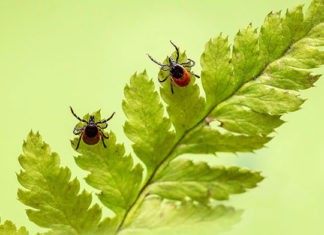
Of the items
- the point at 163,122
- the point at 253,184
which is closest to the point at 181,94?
the point at 163,122

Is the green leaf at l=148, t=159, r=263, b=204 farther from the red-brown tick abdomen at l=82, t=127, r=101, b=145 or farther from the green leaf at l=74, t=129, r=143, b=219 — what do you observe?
the red-brown tick abdomen at l=82, t=127, r=101, b=145

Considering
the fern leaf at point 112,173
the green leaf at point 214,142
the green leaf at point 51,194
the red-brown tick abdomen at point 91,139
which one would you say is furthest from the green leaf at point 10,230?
the green leaf at point 214,142

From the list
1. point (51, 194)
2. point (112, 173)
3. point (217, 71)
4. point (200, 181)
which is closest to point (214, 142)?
point (200, 181)

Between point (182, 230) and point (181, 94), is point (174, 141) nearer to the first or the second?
point (181, 94)

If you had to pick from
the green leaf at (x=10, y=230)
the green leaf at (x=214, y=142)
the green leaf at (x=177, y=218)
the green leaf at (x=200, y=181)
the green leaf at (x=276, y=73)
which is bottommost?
the green leaf at (x=10, y=230)

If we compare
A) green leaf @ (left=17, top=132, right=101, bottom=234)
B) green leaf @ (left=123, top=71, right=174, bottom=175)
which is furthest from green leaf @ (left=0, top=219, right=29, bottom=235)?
green leaf @ (left=123, top=71, right=174, bottom=175)

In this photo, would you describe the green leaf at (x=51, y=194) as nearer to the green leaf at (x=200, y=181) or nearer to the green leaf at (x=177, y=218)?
the green leaf at (x=177, y=218)
